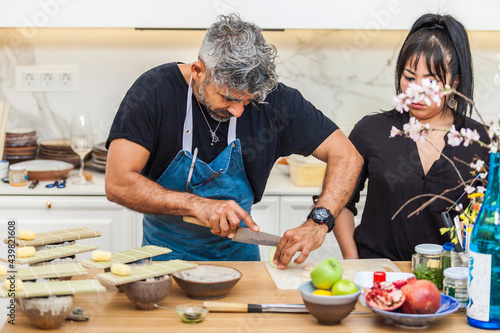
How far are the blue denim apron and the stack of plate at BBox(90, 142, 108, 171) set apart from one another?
121 cm

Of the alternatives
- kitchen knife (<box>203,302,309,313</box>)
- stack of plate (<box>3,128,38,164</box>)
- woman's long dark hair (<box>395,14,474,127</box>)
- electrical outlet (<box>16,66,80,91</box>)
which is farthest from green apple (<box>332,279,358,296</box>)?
electrical outlet (<box>16,66,80,91</box>)

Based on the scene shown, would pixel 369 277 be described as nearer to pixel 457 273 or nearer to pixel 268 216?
pixel 457 273

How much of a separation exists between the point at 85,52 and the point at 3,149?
68 cm

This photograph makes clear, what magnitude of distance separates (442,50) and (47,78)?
2239 millimetres

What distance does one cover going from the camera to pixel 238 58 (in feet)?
5.76

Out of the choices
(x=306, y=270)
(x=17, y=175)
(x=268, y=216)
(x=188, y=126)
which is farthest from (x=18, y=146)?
(x=306, y=270)

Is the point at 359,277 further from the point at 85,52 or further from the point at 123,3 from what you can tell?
the point at 85,52

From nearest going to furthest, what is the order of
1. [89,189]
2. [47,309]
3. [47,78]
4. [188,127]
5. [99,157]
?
[47,309] < [188,127] < [89,189] < [99,157] < [47,78]

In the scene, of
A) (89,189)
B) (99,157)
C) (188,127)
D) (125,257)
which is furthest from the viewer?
(99,157)

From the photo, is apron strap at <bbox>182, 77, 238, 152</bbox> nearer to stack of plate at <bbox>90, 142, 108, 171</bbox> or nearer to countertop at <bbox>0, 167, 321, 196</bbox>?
countertop at <bbox>0, 167, 321, 196</bbox>

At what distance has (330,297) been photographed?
1.38 m

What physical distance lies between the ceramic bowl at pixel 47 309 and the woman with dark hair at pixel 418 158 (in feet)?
3.57

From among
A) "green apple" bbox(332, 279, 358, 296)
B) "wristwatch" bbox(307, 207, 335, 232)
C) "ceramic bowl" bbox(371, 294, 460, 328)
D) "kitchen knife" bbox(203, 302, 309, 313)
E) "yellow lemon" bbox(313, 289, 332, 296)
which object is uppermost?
"wristwatch" bbox(307, 207, 335, 232)

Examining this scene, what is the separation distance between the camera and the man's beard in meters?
1.90
